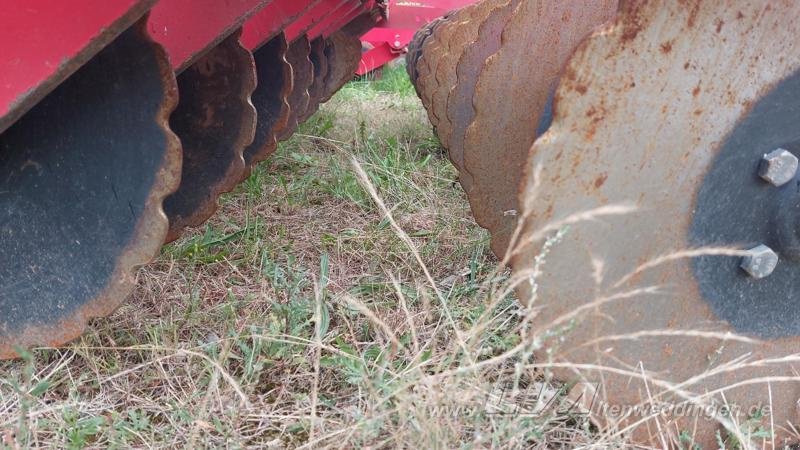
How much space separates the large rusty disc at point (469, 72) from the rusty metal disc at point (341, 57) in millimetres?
2576

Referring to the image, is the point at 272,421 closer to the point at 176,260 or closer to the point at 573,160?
the point at 573,160

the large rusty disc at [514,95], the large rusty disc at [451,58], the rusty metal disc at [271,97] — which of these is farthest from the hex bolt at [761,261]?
the large rusty disc at [451,58]

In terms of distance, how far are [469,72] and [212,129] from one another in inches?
33.6

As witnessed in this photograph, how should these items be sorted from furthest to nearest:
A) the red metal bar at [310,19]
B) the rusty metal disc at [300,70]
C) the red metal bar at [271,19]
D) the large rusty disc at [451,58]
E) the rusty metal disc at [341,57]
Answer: the rusty metal disc at [341,57] < the rusty metal disc at [300,70] < the red metal bar at [310,19] < the large rusty disc at [451,58] < the red metal bar at [271,19]

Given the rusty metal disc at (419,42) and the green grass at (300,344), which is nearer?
the green grass at (300,344)

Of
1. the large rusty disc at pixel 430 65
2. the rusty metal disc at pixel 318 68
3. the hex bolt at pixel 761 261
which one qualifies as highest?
the hex bolt at pixel 761 261

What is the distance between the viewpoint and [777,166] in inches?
37.6

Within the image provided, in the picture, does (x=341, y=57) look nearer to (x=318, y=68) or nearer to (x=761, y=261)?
(x=318, y=68)

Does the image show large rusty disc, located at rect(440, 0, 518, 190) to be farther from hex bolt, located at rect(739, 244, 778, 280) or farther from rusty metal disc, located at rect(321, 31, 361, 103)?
rusty metal disc, located at rect(321, 31, 361, 103)

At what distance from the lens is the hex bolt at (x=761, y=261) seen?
0.97m

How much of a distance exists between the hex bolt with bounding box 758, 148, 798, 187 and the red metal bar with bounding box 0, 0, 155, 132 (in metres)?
0.85

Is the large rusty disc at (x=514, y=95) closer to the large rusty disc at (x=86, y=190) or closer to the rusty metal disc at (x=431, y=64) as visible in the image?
the large rusty disc at (x=86, y=190)

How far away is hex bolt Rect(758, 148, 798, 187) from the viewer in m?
0.95

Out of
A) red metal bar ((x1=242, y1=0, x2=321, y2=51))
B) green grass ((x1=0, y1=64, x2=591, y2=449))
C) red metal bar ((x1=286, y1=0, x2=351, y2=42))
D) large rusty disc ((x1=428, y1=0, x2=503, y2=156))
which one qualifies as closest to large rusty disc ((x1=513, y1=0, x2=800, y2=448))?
green grass ((x1=0, y1=64, x2=591, y2=449))
